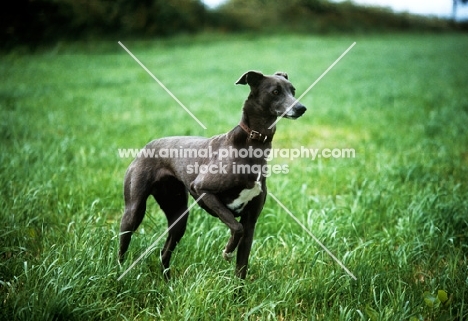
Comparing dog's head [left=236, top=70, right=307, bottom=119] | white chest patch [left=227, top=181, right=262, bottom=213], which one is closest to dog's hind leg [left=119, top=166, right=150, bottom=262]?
white chest patch [left=227, top=181, right=262, bottom=213]

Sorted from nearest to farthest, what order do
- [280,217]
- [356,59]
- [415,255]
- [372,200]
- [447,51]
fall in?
[415,255]
[280,217]
[372,200]
[356,59]
[447,51]

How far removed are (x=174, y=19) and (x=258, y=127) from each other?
2411cm

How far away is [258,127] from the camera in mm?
2791

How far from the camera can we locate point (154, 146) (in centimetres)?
315

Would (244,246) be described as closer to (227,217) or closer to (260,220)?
(227,217)

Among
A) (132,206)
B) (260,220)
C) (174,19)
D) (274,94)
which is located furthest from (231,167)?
(174,19)

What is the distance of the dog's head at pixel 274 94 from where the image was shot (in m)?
2.66

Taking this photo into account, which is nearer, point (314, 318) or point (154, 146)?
point (314, 318)

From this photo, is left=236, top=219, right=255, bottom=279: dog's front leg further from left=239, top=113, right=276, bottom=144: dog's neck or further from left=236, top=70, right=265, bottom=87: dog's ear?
left=236, top=70, right=265, bottom=87: dog's ear

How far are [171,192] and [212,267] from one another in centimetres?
65

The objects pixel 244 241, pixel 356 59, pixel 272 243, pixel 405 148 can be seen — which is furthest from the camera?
pixel 356 59

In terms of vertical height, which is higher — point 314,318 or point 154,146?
point 154,146

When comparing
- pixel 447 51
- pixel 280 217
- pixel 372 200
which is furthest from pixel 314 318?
pixel 447 51

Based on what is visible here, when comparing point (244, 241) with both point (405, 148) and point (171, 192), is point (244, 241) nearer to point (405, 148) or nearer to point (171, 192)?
point (171, 192)
